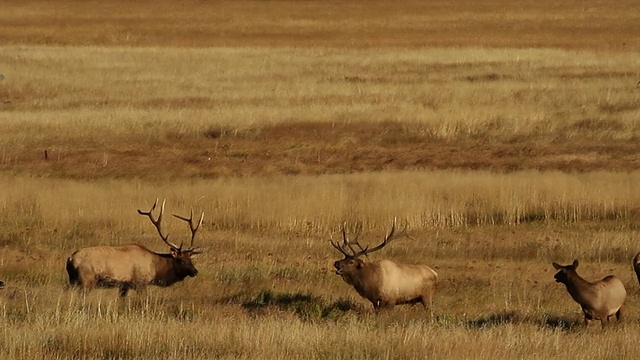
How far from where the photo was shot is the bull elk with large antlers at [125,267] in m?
13.4

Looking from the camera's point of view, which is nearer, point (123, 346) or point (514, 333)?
point (123, 346)

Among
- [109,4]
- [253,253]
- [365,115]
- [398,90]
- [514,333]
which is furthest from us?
[109,4]

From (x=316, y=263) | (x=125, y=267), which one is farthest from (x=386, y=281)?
(x=316, y=263)

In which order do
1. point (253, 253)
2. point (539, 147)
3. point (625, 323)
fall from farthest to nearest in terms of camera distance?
point (539, 147) < point (253, 253) < point (625, 323)

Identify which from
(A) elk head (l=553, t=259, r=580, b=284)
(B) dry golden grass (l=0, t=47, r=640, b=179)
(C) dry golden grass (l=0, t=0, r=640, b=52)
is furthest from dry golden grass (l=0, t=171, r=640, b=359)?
(C) dry golden grass (l=0, t=0, r=640, b=52)

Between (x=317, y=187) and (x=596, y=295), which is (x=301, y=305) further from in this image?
(x=317, y=187)

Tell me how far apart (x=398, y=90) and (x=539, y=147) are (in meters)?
9.69

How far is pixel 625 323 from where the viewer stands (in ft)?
41.5

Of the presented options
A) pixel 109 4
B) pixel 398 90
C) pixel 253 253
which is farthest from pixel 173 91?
pixel 109 4

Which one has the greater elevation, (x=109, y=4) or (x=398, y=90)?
(x=109, y=4)

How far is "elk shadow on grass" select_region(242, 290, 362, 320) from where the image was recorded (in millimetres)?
13438

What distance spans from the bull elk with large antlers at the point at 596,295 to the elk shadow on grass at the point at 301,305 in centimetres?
244

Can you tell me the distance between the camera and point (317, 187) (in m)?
21.6

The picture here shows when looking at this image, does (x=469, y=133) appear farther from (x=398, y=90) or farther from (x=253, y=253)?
(x=253, y=253)
